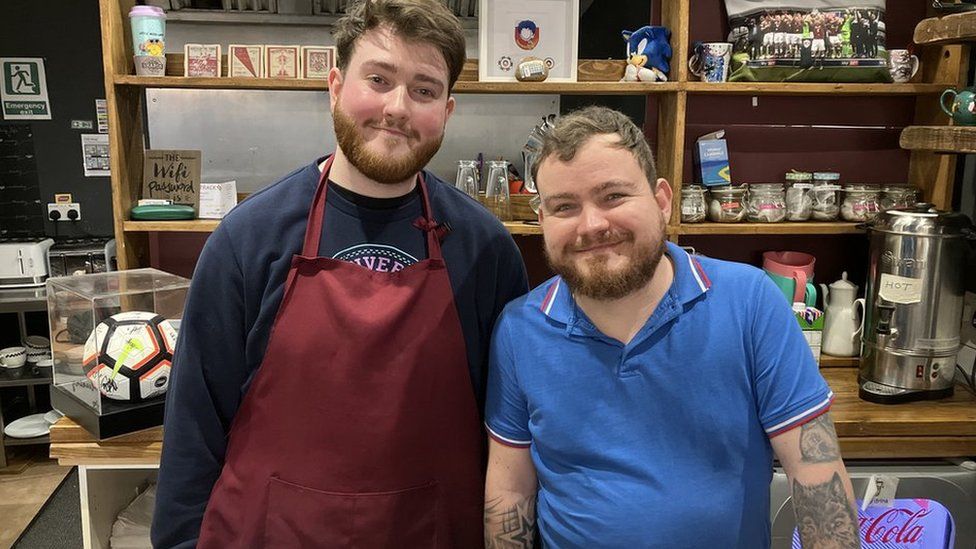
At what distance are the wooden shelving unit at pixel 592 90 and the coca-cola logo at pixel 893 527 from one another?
1.08 metres

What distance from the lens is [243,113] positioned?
3.66 meters

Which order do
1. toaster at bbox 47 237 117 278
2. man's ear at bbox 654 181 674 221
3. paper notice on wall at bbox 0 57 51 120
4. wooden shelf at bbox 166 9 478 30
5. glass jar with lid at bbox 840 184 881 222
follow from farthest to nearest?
paper notice on wall at bbox 0 57 51 120, toaster at bbox 47 237 117 278, wooden shelf at bbox 166 9 478 30, glass jar with lid at bbox 840 184 881 222, man's ear at bbox 654 181 674 221

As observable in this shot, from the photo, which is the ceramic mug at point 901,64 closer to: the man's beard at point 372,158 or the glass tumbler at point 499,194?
the glass tumbler at point 499,194

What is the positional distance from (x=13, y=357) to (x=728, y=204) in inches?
150

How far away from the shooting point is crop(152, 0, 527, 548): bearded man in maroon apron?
4.51ft

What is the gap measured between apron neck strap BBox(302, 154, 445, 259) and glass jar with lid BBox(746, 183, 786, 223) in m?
1.62

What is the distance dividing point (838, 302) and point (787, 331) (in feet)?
5.18

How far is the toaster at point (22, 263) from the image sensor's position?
406 centimetres

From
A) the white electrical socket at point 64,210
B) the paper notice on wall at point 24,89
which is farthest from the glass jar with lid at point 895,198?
the paper notice on wall at point 24,89

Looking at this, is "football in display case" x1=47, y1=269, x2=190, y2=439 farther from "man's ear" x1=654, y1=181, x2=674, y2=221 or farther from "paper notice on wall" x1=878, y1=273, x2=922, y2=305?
"paper notice on wall" x1=878, y1=273, x2=922, y2=305

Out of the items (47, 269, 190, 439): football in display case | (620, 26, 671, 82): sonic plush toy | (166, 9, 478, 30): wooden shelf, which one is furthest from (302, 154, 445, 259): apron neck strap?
(166, 9, 478, 30): wooden shelf

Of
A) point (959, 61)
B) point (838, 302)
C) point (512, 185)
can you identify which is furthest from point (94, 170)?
point (959, 61)

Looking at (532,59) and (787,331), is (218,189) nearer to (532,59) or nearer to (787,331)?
(532,59)

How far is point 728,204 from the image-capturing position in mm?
2666
